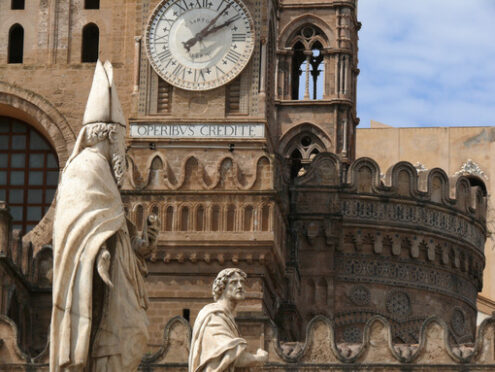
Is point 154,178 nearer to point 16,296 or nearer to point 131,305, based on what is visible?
point 16,296

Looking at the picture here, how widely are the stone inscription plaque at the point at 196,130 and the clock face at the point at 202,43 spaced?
0.94 meters

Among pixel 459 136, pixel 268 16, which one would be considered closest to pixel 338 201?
pixel 268 16

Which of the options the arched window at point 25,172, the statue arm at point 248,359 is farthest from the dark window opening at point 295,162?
the statue arm at point 248,359

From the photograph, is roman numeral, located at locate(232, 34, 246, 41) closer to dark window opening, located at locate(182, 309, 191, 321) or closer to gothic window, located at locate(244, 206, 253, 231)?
gothic window, located at locate(244, 206, 253, 231)

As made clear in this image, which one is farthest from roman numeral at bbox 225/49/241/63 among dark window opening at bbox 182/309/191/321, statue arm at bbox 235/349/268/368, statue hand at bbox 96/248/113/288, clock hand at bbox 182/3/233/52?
statue hand at bbox 96/248/113/288

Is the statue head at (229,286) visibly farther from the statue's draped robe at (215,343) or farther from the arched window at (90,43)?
the arched window at (90,43)

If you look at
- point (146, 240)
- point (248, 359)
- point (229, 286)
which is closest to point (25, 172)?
point (229, 286)

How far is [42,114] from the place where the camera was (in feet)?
143

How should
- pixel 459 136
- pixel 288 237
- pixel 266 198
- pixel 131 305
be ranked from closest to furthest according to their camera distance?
pixel 131 305, pixel 266 198, pixel 288 237, pixel 459 136

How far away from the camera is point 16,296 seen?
3975cm

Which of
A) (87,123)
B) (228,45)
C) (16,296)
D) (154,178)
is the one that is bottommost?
(87,123)

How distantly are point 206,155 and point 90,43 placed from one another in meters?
5.79

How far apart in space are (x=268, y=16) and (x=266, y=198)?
4.78m

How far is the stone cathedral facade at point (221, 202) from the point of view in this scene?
39062mm
